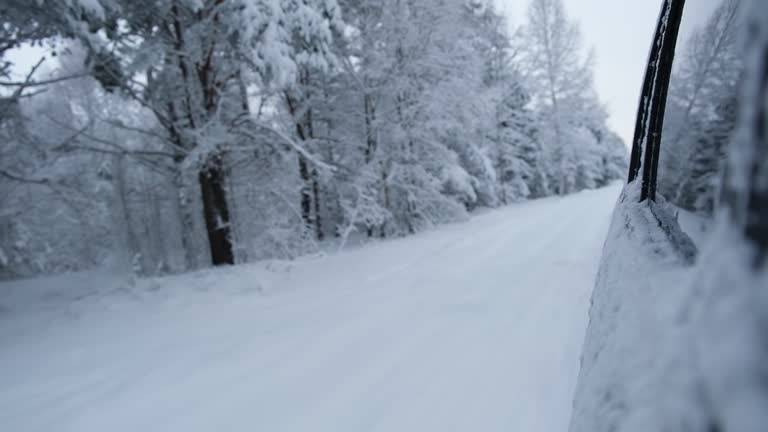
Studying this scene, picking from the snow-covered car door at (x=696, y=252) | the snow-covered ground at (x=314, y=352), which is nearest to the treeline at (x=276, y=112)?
the snow-covered ground at (x=314, y=352)

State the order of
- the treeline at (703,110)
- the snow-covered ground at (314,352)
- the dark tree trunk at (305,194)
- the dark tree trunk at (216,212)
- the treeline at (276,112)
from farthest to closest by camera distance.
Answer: the dark tree trunk at (305,194)
the dark tree trunk at (216,212)
the treeline at (276,112)
the snow-covered ground at (314,352)
the treeline at (703,110)

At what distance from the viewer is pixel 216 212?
21.3ft

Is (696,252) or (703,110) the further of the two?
(703,110)

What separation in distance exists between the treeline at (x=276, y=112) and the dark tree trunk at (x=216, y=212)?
0.08 ft

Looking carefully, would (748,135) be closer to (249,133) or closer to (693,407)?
(693,407)

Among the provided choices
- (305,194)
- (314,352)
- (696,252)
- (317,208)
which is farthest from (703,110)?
(317,208)

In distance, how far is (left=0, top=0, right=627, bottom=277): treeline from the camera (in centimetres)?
512

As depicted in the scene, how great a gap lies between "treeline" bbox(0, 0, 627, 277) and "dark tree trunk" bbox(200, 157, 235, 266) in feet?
0.08

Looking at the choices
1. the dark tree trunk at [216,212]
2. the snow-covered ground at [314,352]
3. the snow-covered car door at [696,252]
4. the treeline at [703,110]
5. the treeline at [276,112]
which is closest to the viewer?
the snow-covered car door at [696,252]

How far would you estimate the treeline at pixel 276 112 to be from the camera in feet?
16.8

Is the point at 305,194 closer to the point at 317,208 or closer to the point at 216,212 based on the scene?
the point at 317,208

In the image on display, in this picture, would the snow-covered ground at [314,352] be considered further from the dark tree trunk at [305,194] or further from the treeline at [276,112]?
the dark tree trunk at [305,194]

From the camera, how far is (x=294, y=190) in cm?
864

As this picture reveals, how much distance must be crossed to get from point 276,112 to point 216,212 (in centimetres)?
463
